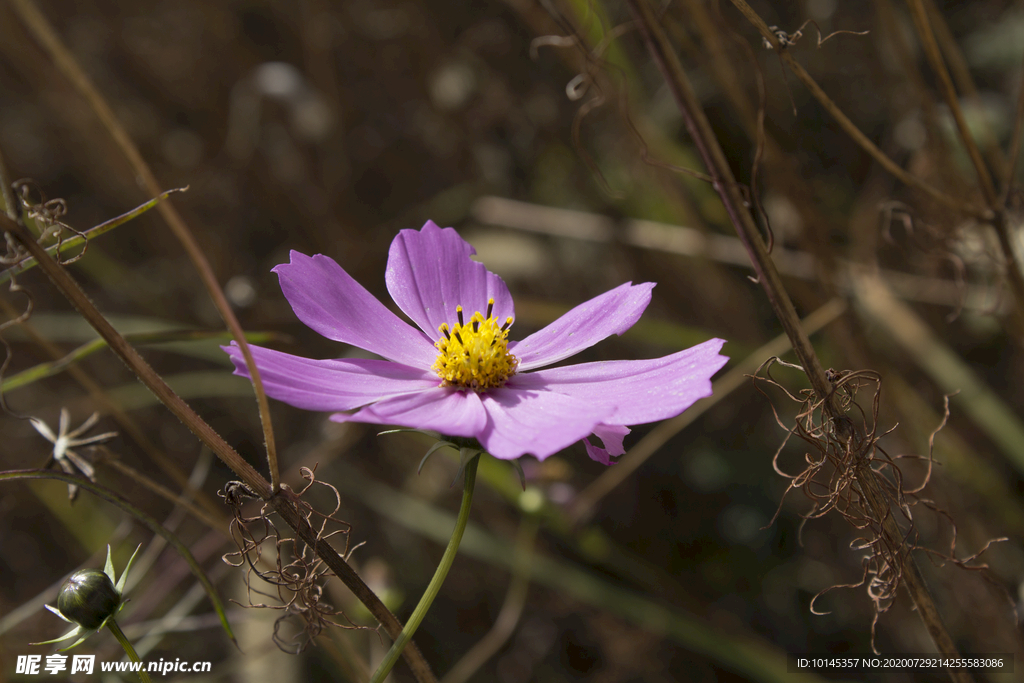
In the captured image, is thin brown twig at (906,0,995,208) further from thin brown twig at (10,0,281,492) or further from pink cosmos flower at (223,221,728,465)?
thin brown twig at (10,0,281,492)

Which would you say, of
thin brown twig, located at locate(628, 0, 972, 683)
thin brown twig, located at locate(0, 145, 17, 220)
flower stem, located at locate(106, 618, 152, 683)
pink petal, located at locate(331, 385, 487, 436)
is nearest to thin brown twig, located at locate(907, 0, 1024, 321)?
thin brown twig, located at locate(628, 0, 972, 683)

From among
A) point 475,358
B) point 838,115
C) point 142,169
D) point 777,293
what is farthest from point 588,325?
point 142,169

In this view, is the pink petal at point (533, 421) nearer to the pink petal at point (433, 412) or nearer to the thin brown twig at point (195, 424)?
the pink petal at point (433, 412)

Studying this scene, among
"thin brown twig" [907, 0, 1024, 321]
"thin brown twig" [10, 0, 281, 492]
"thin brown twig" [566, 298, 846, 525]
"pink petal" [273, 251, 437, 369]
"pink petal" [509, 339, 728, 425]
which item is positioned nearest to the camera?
"thin brown twig" [10, 0, 281, 492]

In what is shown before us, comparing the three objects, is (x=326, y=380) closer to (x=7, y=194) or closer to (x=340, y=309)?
(x=340, y=309)

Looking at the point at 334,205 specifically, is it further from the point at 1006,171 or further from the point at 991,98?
the point at 991,98

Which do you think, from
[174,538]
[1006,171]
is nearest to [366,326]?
[174,538]
